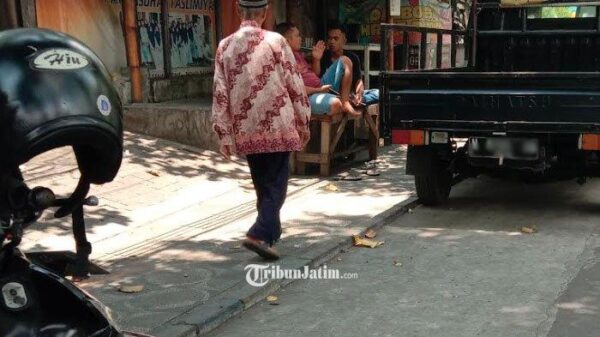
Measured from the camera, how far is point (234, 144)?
4.91 metres

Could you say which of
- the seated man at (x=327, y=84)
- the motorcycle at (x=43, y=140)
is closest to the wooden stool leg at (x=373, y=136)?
the seated man at (x=327, y=84)

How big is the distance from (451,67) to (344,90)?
4.13 ft

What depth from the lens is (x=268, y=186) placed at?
4.97 metres

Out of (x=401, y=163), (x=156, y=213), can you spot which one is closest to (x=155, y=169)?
(x=156, y=213)

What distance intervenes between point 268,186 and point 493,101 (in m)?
2.30

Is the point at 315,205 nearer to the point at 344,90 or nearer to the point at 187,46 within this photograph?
the point at 344,90

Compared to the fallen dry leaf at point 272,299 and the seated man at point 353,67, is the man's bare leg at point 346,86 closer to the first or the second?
the seated man at point 353,67

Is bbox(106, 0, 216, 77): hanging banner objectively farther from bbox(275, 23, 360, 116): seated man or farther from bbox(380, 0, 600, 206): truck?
bbox(380, 0, 600, 206): truck

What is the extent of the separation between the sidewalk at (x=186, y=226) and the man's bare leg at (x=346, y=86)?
85 cm

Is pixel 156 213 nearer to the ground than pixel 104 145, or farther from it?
nearer to the ground

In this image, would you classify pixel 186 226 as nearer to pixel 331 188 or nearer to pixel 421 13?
pixel 331 188

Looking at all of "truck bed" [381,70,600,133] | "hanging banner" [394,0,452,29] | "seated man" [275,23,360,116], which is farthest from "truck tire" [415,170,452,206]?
"hanging banner" [394,0,452,29]

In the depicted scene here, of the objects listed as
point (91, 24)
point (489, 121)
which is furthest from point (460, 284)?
point (91, 24)

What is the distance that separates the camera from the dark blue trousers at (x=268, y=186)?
496cm
